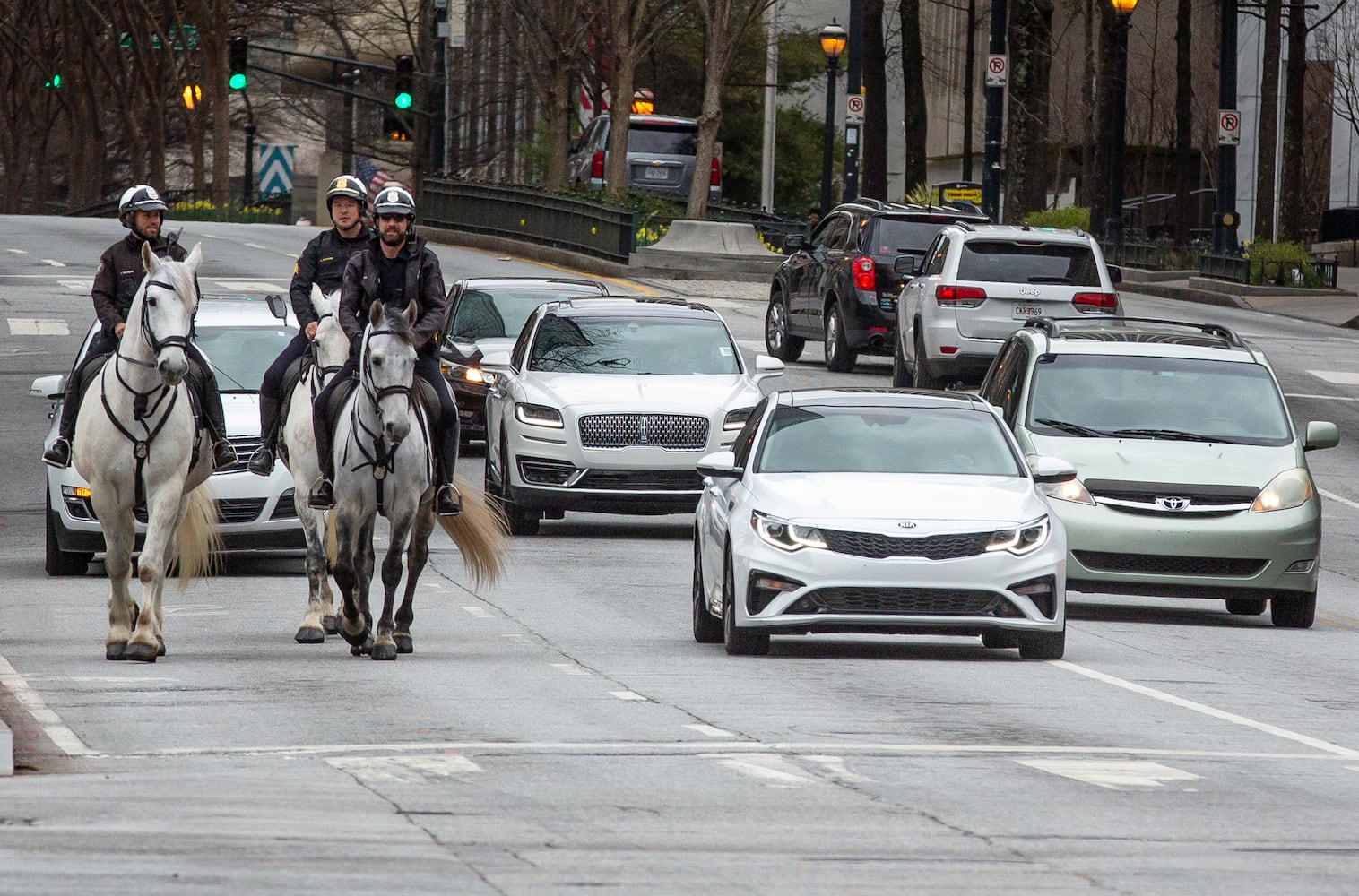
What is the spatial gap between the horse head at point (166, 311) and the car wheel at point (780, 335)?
20.8 m

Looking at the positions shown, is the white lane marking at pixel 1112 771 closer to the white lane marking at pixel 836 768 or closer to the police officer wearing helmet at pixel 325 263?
the white lane marking at pixel 836 768

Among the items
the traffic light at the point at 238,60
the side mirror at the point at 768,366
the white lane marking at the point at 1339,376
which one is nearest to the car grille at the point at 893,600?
the side mirror at the point at 768,366

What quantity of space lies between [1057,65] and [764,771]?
7822 cm

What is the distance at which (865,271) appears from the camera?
31375 millimetres

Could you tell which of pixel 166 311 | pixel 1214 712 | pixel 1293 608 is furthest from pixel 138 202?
pixel 1293 608

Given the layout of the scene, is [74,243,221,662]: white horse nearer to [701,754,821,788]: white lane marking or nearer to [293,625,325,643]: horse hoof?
[293,625,325,643]: horse hoof

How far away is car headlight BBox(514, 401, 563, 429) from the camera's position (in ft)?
67.2

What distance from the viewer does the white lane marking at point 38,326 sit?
118 feet

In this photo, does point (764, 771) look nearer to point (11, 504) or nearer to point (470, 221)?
point (11, 504)

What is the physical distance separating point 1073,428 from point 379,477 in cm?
564

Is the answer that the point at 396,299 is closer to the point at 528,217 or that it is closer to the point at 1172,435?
the point at 1172,435

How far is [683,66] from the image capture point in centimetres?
8106

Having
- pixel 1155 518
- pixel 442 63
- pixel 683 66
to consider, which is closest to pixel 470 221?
pixel 442 63

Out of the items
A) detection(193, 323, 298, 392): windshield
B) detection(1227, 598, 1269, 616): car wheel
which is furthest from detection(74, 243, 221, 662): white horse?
detection(1227, 598, 1269, 616): car wheel
